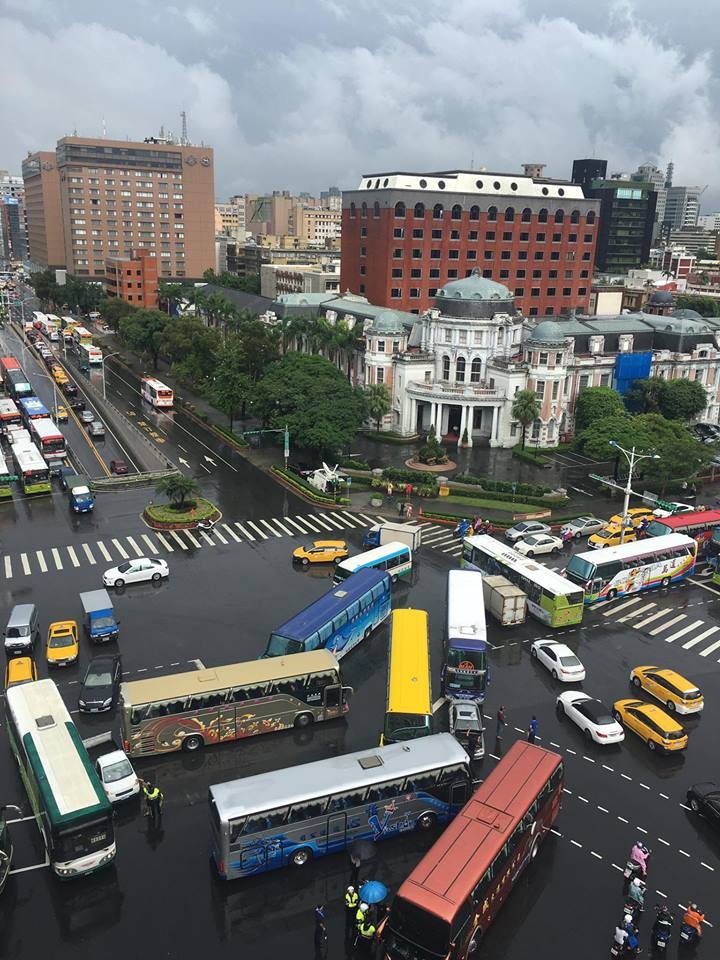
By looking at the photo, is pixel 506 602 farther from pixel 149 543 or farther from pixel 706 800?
pixel 149 543

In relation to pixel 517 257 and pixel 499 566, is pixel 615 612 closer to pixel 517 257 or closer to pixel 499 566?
pixel 499 566

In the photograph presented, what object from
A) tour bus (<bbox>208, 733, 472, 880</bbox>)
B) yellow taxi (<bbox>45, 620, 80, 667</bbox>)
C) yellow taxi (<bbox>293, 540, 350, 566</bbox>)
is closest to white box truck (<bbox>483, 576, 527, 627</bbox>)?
yellow taxi (<bbox>293, 540, 350, 566</bbox>)

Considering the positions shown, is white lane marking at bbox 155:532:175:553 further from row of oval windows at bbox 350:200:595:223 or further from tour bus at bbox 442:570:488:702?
row of oval windows at bbox 350:200:595:223

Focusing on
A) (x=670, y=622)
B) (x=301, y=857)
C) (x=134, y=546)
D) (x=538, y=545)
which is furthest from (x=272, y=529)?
(x=301, y=857)

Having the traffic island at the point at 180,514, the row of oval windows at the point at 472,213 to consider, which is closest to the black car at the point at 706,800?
the traffic island at the point at 180,514

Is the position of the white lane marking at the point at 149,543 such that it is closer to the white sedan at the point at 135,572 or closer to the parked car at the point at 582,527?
the white sedan at the point at 135,572
